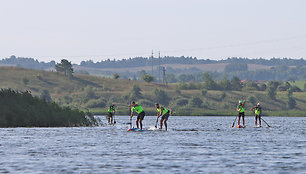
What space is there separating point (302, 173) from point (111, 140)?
18.8m

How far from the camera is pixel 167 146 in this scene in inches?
Answer: 1379

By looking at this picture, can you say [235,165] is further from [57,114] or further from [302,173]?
[57,114]

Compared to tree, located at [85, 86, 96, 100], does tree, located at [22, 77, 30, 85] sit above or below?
above

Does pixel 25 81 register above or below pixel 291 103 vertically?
above

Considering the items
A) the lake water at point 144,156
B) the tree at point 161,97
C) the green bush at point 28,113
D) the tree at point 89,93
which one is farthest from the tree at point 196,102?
the lake water at point 144,156

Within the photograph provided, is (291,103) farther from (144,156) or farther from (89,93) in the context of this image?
(144,156)

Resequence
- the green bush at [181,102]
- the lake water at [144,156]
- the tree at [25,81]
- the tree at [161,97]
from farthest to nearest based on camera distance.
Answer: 1. the tree at [25,81]
2. the tree at [161,97]
3. the green bush at [181,102]
4. the lake water at [144,156]

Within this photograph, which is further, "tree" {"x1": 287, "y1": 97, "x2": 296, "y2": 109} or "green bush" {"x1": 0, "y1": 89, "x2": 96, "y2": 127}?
"tree" {"x1": 287, "y1": 97, "x2": 296, "y2": 109}

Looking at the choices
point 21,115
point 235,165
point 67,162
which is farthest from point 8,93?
point 235,165

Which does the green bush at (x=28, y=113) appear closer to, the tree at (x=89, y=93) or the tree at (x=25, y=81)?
the tree at (x=89, y=93)

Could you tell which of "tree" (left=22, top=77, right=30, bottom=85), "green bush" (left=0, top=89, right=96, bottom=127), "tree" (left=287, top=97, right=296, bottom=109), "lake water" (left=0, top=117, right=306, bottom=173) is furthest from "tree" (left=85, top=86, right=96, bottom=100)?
"lake water" (left=0, top=117, right=306, bottom=173)

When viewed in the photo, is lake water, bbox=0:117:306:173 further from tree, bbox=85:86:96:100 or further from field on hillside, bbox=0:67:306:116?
tree, bbox=85:86:96:100

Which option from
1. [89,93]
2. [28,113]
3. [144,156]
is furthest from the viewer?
[89,93]

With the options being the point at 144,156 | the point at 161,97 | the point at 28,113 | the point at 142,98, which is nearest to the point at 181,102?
the point at 161,97
